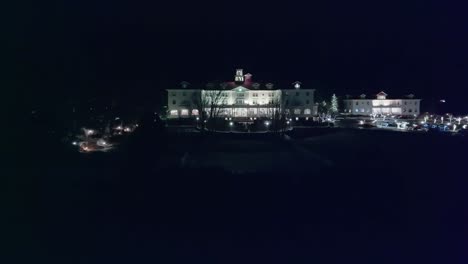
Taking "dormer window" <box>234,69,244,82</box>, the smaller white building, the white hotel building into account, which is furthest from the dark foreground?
the smaller white building

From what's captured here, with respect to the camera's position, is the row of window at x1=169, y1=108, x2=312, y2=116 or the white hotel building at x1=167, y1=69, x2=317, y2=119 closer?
the white hotel building at x1=167, y1=69, x2=317, y2=119

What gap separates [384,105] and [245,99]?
24320 mm

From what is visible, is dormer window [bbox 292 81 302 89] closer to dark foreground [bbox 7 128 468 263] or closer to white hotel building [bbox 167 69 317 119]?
white hotel building [bbox 167 69 317 119]

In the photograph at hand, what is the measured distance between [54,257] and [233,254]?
3.06 m

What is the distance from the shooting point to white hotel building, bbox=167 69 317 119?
5381 centimetres

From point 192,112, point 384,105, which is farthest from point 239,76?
point 384,105

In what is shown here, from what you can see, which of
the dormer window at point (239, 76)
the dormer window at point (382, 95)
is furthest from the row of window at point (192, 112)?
the dormer window at point (382, 95)

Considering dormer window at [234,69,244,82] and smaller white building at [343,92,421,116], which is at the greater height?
Result: dormer window at [234,69,244,82]

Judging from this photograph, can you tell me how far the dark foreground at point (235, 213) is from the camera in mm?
7270

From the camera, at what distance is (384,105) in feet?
217

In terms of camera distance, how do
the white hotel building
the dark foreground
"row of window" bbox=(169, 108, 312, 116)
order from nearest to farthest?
the dark foreground → the white hotel building → "row of window" bbox=(169, 108, 312, 116)

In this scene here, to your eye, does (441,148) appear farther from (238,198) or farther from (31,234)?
(31,234)

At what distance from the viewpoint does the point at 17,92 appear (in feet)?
52.0

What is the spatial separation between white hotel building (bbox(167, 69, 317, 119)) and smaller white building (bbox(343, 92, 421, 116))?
12.7m
